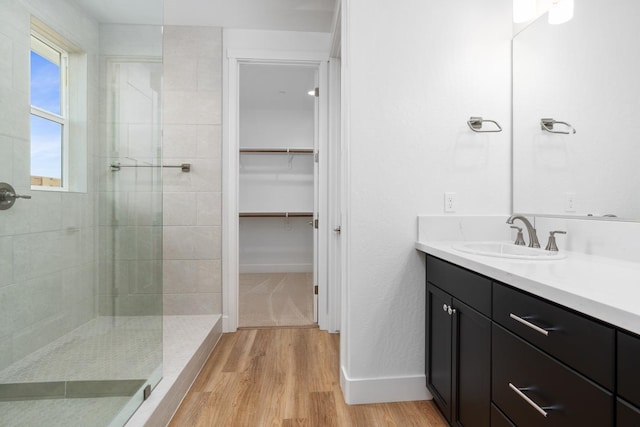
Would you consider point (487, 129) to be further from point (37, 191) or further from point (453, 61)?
point (37, 191)

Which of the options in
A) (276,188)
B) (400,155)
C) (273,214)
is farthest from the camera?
(276,188)

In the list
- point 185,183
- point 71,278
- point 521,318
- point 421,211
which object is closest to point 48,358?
point 71,278

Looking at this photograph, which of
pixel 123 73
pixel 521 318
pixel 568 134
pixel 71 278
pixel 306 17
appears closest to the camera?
pixel 521 318

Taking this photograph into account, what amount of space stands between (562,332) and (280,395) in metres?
1.46

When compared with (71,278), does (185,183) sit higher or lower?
higher

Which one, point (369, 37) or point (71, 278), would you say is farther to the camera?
point (369, 37)

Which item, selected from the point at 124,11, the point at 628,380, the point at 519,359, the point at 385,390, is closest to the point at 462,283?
the point at 519,359

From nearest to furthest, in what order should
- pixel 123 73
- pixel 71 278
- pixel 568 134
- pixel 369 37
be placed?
pixel 71 278 → pixel 123 73 → pixel 568 134 → pixel 369 37

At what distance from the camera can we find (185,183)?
2.76m

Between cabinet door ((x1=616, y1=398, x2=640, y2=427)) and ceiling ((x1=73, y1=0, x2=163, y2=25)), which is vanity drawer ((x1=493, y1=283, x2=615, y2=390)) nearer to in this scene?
cabinet door ((x1=616, y1=398, x2=640, y2=427))

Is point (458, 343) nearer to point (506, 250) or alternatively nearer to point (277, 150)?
point (506, 250)

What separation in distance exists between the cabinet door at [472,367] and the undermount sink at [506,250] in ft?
0.81

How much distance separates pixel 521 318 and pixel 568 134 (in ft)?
3.50

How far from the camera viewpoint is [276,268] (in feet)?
16.8
